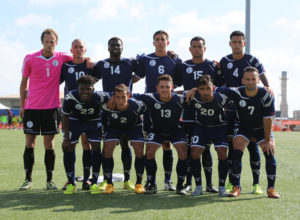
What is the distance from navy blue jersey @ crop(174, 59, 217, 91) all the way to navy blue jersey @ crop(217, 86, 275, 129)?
1.65ft

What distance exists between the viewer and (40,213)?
347 cm

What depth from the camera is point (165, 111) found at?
479 centimetres

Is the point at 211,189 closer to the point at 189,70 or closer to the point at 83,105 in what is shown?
the point at 189,70

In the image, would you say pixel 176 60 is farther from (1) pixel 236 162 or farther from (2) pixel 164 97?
(1) pixel 236 162

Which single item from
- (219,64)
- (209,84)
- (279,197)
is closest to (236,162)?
(279,197)

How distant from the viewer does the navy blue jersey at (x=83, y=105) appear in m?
4.76

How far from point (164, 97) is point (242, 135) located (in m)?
1.25

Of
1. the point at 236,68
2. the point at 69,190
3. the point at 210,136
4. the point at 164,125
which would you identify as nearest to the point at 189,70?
the point at 236,68

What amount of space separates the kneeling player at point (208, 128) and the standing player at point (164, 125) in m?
0.18

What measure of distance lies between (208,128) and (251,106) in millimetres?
684

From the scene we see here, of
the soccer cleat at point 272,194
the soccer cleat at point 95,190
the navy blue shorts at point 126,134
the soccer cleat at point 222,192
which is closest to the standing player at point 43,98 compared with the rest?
the soccer cleat at point 95,190

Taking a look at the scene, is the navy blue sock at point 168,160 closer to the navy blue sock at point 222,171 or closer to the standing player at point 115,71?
the standing player at point 115,71

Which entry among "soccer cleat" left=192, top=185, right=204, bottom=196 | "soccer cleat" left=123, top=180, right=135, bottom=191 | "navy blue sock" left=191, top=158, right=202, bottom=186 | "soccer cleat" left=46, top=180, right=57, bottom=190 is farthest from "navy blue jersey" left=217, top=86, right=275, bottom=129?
"soccer cleat" left=46, top=180, right=57, bottom=190

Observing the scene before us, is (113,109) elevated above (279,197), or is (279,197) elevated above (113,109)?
(113,109)
